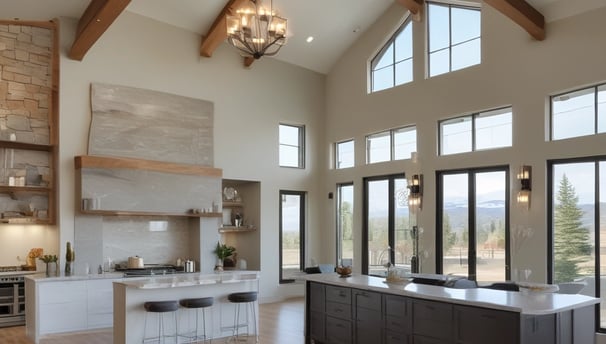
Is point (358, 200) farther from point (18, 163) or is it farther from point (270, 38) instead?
point (18, 163)

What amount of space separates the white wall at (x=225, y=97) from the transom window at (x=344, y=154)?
1.56ft

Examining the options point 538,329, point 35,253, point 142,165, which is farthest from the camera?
point 142,165

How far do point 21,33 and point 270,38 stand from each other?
513 centimetres

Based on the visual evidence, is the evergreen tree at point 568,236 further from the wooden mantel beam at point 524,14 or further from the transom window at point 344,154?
the transom window at point 344,154

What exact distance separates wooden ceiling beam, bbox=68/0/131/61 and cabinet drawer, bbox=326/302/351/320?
5.18m

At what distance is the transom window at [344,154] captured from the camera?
11984 mm

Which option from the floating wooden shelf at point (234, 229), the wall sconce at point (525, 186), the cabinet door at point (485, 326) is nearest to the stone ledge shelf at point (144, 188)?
the floating wooden shelf at point (234, 229)

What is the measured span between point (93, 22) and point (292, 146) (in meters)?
5.32

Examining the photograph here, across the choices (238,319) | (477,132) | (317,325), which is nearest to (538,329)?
(317,325)

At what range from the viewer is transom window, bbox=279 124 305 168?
40.0 feet

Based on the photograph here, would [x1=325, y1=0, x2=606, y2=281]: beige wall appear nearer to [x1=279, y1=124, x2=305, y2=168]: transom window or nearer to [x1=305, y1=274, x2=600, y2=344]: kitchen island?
[x1=279, y1=124, x2=305, y2=168]: transom window

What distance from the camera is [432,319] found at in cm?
553

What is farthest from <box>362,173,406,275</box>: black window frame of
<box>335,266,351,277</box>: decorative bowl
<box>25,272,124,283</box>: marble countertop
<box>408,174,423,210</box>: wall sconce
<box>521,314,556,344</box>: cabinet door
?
<box>521,314,556,344</box>: cabinet door

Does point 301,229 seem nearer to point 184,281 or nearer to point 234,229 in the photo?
point 234,229
